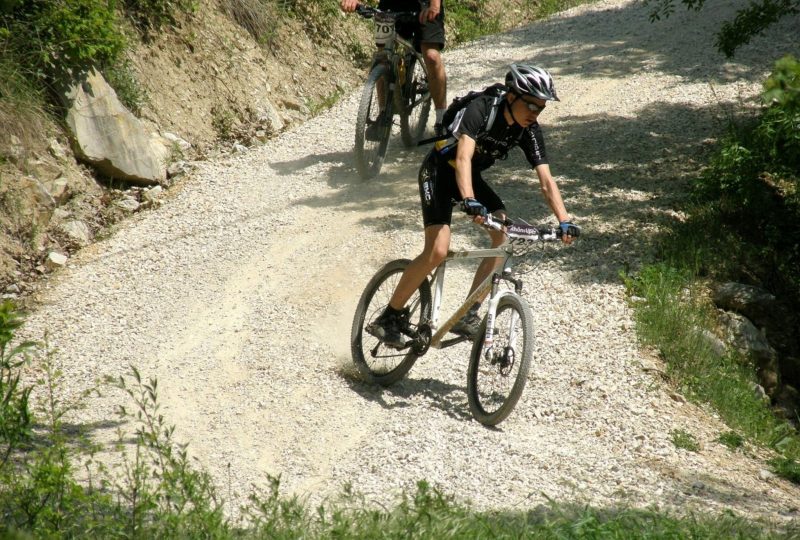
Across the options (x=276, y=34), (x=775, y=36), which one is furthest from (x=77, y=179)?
(x=775, y=36)

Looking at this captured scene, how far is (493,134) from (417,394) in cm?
200

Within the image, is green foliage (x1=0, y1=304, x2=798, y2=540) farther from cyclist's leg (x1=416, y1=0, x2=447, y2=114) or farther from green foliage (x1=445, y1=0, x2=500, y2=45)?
green foliage (x1=445, y1=0, x2=500, y2=45)

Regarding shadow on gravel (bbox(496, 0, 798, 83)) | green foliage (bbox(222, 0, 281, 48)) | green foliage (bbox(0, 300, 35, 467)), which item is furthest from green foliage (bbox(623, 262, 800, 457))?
green foliage (bbox(222, 0, 281, 48))

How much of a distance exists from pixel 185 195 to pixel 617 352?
5.44 m

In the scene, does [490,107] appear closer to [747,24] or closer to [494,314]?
[494,314]

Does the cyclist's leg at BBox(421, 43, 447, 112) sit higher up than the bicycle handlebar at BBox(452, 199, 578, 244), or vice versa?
the cyclist's leg at BBox(421, 43, 447, 112)

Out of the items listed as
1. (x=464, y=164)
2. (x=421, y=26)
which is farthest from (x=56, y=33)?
(x=464, y=164)

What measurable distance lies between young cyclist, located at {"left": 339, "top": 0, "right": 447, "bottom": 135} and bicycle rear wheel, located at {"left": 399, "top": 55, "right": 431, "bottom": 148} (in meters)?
0.23

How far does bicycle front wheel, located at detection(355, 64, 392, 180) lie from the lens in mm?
9297

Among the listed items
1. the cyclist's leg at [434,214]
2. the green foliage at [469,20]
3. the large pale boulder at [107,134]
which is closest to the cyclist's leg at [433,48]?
the large pale boulder at [107,134]

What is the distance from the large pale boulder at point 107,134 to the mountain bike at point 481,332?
4.50 meters

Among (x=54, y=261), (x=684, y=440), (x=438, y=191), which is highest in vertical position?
(x=438, y=191)

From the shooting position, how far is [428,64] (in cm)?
955

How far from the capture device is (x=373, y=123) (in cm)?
960
